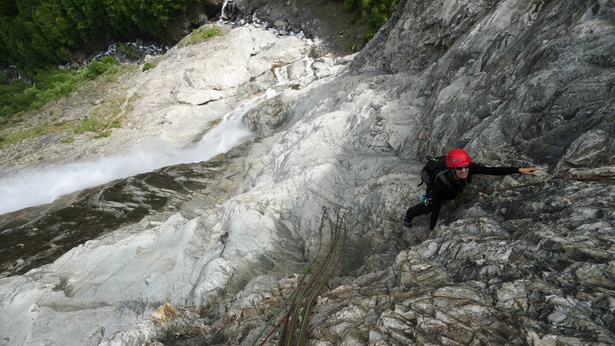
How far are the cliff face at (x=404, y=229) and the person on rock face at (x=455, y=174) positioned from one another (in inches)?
17.2

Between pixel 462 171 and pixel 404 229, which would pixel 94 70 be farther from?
pixel 462 171

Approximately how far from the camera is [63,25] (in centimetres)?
4119

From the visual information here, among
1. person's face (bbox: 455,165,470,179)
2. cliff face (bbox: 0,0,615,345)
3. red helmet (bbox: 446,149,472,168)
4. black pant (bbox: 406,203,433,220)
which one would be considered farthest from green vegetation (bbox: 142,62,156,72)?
person's face (bbox: 455,165,470,179)

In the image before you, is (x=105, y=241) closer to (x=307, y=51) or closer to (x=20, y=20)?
(x=307, y=51)

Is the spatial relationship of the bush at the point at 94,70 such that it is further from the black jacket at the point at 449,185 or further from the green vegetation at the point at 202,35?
the black jacket at the point at 449,185

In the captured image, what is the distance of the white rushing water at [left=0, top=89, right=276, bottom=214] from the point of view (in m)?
17.6

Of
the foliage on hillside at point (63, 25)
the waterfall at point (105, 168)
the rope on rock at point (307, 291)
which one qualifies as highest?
the foliage on hillside at point (63, 25)

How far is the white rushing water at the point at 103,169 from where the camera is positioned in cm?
1761

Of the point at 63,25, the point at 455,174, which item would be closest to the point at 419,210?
the point at 455,174

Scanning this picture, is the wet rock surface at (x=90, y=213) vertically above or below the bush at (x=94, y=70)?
below

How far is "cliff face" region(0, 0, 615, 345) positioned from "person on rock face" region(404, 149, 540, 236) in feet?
1.44

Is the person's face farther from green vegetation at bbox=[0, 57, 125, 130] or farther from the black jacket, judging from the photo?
green vegetation at bbox=[0, 57, 125, 130]

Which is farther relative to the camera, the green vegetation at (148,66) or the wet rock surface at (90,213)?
the green vegetation at (148,66)

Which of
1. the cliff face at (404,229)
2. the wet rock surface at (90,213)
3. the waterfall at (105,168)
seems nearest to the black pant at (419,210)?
the cliff face at (404,229)
